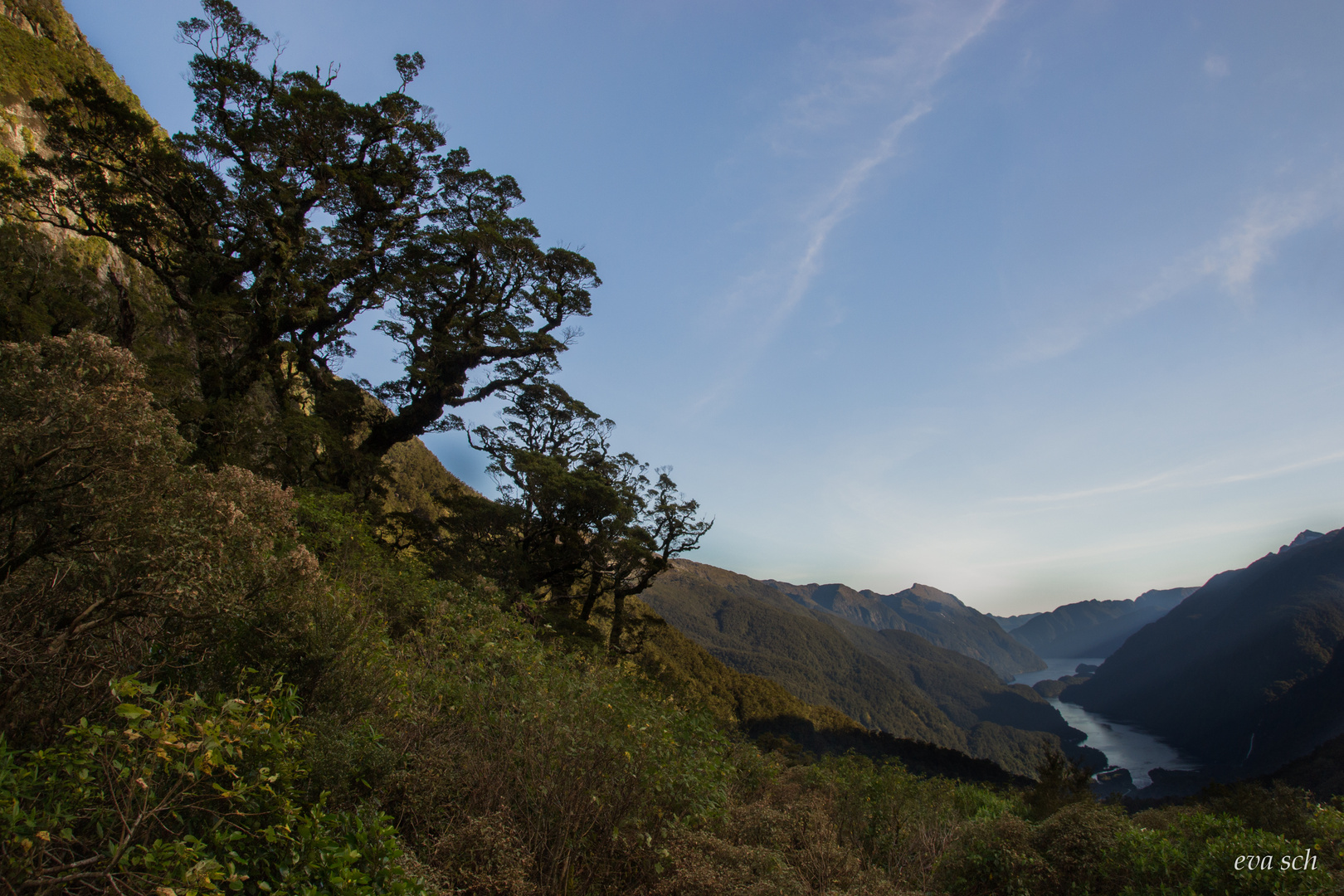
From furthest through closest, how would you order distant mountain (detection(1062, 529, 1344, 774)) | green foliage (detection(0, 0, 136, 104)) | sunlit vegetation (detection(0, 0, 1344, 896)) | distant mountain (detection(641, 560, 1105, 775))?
distant mountain (detection(641, 560, 1105, 775)) → distant mountain (detection(1062, 529, 1344, 774)) → green foliage (detection(0, 0, 136, 104)) → sunlit vegetation (detection(0, 0, 1344, 896))

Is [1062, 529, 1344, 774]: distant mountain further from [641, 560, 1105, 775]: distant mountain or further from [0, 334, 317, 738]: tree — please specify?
[0, 334, 317, 738]: tree

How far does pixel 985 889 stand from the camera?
6387 mm

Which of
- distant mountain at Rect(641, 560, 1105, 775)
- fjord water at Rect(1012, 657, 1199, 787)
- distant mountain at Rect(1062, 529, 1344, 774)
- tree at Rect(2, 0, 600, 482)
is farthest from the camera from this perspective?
distant mountain at Rect(641, 560, 1105, 775)

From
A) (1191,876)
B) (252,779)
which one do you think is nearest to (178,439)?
(252,779)

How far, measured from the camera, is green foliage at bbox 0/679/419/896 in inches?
92.7

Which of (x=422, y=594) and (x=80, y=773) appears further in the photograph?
(x=422, y=594)

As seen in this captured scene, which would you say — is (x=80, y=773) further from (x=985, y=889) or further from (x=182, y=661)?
(x=985, y=889)

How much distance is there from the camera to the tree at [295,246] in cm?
1216

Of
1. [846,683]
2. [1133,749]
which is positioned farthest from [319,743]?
[1133,749]

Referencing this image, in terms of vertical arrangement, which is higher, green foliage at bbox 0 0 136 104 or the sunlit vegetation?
green foliage at bbox 0 0 136 104

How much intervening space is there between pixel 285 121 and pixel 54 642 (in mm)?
16457

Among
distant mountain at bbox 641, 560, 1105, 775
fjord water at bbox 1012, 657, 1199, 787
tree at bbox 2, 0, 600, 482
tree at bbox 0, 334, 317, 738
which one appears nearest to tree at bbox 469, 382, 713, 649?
tree at bbox 2, 0, 600, 482

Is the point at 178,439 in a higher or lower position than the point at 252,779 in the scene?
higher

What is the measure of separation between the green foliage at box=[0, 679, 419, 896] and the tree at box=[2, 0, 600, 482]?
824cm
